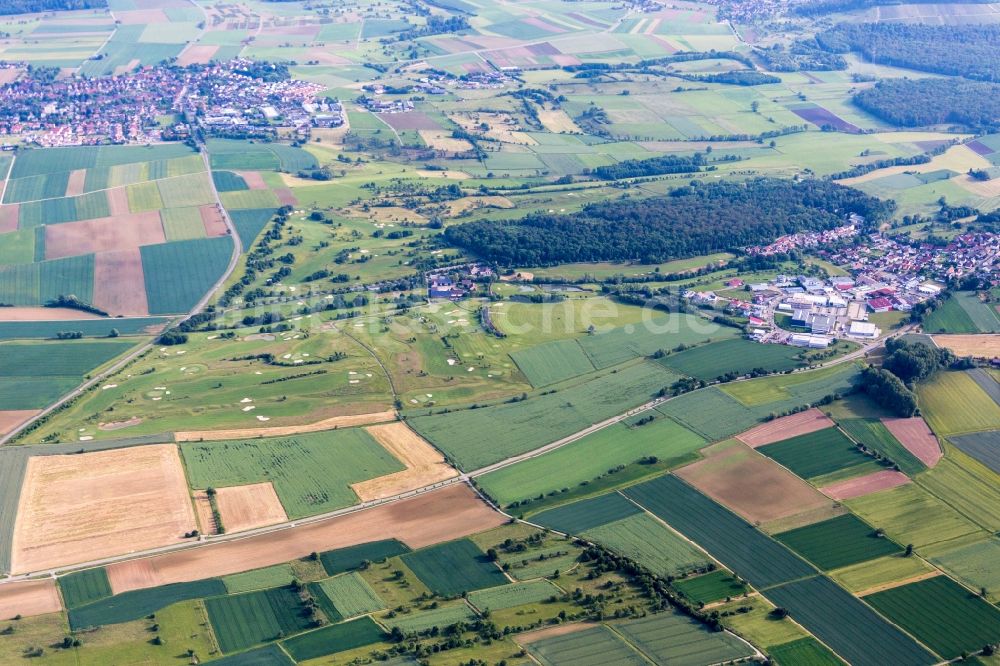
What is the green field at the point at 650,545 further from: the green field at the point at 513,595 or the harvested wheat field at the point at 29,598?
the harvested wheat field at the point at 29,598

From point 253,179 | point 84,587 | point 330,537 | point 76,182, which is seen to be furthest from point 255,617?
point 76,182

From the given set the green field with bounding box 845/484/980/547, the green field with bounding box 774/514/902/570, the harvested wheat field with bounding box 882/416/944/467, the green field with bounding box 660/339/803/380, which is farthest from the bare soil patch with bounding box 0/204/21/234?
the green field with bounding box 845/484/980/547

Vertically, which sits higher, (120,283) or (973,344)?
(973,344)

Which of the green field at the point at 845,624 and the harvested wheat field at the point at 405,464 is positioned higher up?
the green field at the point at 845,624

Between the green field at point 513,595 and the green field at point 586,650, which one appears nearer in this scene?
the green field at point 586,650

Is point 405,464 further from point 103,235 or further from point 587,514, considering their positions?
point 103,235

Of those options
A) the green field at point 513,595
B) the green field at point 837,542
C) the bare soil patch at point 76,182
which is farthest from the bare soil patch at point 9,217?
the green field at point 837,542

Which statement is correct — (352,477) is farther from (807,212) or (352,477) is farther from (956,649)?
(807,212)
